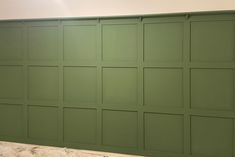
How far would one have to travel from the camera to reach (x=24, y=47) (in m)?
4.23

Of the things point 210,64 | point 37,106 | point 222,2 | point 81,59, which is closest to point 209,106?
point 210,64

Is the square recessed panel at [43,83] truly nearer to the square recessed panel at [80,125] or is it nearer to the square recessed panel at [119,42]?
the square recessed panel at [80,125]

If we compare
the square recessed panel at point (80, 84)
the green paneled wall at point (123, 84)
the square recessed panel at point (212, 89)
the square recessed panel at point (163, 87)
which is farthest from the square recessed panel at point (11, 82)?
the square recessed panel at point (212, 89)

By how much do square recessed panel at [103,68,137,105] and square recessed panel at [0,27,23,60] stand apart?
53.8 inches

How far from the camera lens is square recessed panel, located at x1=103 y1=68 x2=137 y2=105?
12.5ft

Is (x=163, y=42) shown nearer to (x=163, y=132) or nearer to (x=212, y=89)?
(x=212, y=89)

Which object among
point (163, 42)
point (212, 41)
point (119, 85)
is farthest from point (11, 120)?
point (212, 41)

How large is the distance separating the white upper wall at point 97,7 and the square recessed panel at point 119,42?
0.19 meters

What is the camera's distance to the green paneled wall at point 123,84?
11.5 ft

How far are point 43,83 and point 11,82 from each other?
53 centimetres

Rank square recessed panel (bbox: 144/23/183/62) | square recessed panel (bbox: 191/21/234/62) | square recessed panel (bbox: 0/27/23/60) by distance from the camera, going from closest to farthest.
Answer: square recessed panel (bbox: 191/21/234/62), square recessed panel (bbox: 144/23/183/62), square recessed panel (bbox: 0/27/23/60)

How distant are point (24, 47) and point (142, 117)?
1976 millimetres

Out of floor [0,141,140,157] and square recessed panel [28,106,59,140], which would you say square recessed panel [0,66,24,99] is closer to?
square recessed panel [28,106,59,140]

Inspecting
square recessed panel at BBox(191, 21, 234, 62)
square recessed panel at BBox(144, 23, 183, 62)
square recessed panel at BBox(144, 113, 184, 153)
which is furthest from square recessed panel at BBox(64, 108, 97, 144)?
square recessed panel at BBox(191, 21, 234, 62)
